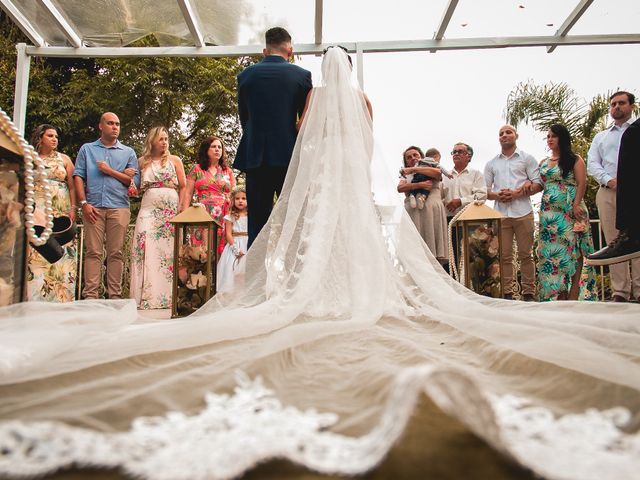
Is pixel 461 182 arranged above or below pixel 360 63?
below

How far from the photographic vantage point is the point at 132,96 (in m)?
12.8

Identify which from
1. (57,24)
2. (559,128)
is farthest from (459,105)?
(57,24)

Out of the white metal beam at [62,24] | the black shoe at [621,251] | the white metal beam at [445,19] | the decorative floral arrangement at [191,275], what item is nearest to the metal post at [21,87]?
the white metal beam at [62,24]

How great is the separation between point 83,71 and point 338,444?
14795 mm

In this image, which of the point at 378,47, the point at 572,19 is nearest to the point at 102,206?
the point at 378,47

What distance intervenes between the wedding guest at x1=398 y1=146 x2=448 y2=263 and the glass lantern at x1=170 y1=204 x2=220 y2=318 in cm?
205

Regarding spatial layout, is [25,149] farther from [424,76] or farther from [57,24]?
[424,76]

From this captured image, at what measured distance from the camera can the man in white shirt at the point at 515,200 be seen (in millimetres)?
4801

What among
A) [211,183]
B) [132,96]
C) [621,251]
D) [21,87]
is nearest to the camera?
[621,251]

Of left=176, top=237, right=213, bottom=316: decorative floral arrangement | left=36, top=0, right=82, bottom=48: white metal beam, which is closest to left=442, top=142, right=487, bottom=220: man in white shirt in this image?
left=176, top=237, right=213, bottom=316: decorative floral arrangement

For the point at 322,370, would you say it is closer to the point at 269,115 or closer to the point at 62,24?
the point at 269,115

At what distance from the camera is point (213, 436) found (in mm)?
771

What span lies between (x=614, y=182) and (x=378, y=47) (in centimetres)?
245

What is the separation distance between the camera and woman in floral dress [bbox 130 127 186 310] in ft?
15.3
